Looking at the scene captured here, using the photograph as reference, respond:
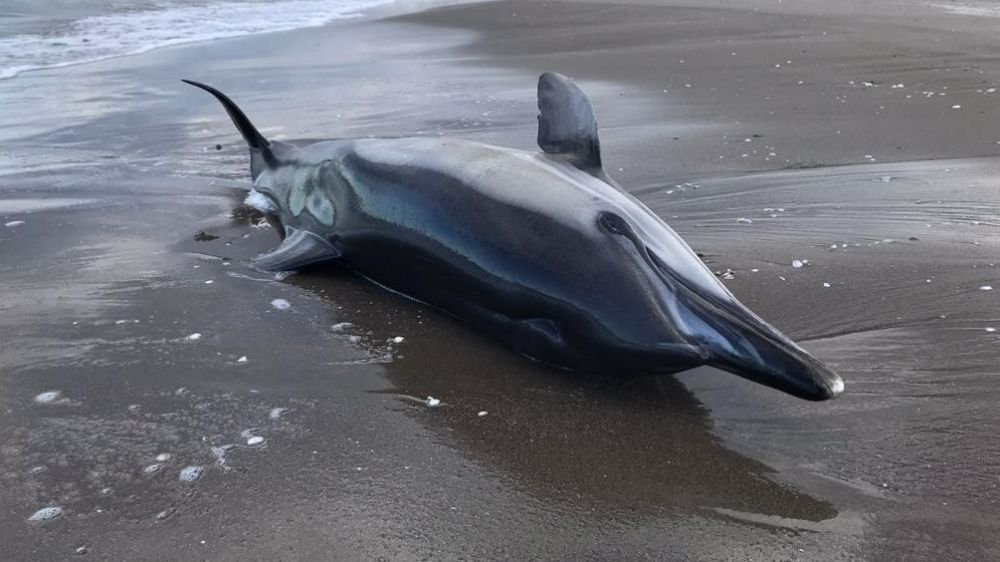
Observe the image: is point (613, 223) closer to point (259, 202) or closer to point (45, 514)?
point (45, 514)

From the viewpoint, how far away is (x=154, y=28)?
49.0 feet

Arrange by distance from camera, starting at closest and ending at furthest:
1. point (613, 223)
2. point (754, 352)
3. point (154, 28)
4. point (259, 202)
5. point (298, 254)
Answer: point (754, 352) → point (613, 223) → point (298, 254) → point (259, 202) → point (154, 28)

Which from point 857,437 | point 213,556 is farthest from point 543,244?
point 213,556

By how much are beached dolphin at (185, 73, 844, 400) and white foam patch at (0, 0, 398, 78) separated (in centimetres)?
829

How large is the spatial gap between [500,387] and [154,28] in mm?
13907

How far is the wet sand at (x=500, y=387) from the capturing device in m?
2.44

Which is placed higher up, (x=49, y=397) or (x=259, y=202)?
(x=259, y=202)

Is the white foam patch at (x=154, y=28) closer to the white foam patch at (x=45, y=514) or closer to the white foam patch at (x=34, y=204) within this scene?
the white foam patch at (x=34, y=204)

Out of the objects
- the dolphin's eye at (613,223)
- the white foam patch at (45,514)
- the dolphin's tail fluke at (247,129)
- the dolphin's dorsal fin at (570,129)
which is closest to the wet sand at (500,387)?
the white foam patch at (45,514)

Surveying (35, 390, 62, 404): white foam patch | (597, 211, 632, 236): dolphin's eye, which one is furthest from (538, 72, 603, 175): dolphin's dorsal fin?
(35, 390, 62, 404): white foam patch

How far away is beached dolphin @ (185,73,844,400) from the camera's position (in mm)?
2834

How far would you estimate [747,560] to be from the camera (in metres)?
2.24

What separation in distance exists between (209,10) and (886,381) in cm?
1744

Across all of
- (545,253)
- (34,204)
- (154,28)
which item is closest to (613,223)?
(545,253)
